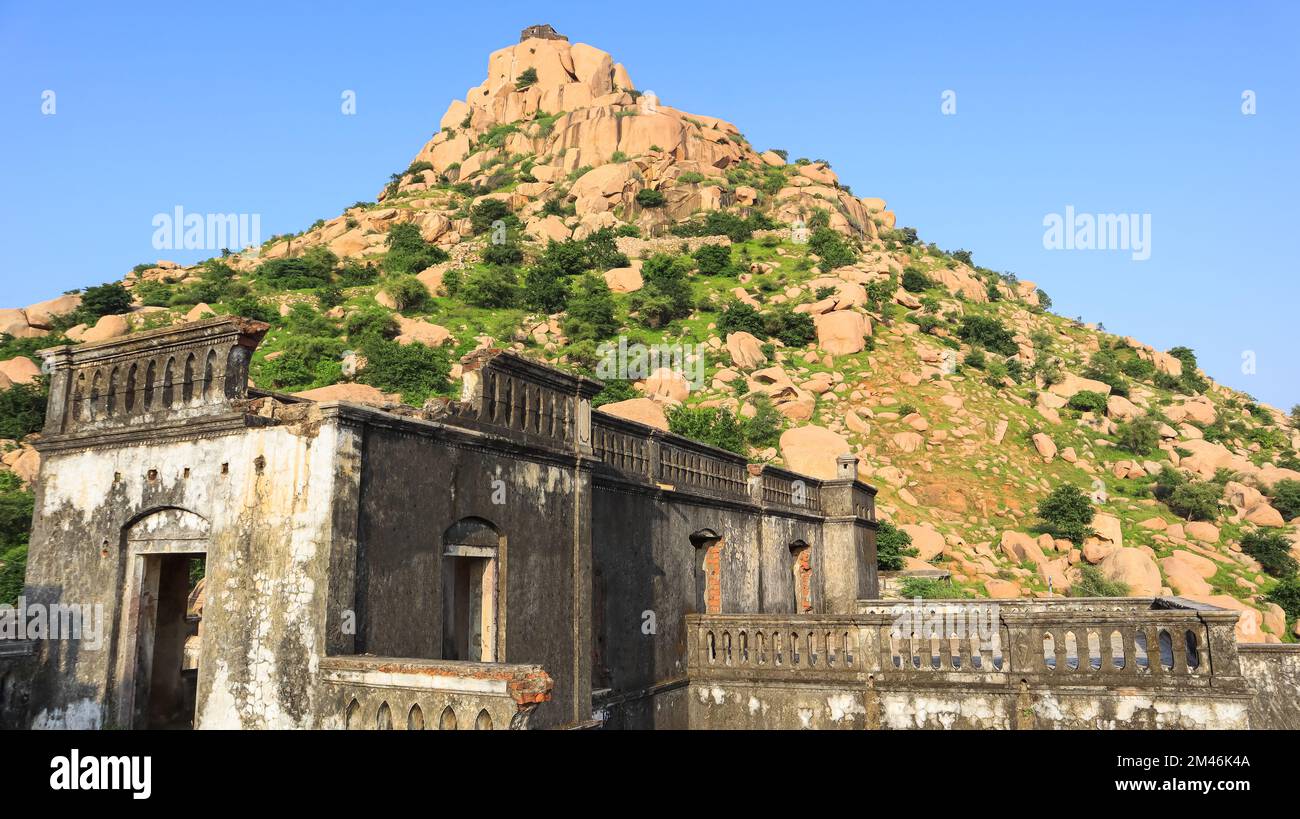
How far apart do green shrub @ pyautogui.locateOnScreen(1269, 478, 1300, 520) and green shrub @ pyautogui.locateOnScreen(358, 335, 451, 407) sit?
126 feet

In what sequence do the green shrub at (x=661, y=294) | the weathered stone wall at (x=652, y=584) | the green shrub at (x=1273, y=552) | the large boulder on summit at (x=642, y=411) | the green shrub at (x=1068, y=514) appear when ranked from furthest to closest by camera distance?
the green shrub at (x=661, y=294)
the green shrub at (x=1068, y=514)
the green shrub at (x=1273, y=552)
the large boulder on summit at (x=642, y=411)
the weathered stone wall at (x=652, y=584)

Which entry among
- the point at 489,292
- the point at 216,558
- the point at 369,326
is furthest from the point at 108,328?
the point at 216,558

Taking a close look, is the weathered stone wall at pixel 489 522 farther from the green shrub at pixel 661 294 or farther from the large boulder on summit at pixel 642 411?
the green shrub at pixel 661 294

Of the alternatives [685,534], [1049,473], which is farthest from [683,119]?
[685,534]

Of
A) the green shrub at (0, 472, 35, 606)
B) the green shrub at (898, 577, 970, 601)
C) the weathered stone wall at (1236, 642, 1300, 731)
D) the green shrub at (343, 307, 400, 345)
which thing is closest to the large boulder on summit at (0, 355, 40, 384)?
the green shrub at (0, 472, 35, 606)

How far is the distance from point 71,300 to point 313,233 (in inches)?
968

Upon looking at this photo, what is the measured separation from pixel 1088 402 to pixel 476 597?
1745 inches

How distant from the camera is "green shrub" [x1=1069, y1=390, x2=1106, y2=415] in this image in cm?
4522

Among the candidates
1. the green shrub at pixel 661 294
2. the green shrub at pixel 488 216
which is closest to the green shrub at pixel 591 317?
the green shrub at pixel 661 294

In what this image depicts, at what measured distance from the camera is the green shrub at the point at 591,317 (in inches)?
1831

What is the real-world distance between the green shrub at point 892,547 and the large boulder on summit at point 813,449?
10.8 feet

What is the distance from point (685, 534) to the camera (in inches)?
546

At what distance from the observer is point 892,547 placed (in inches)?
1216
